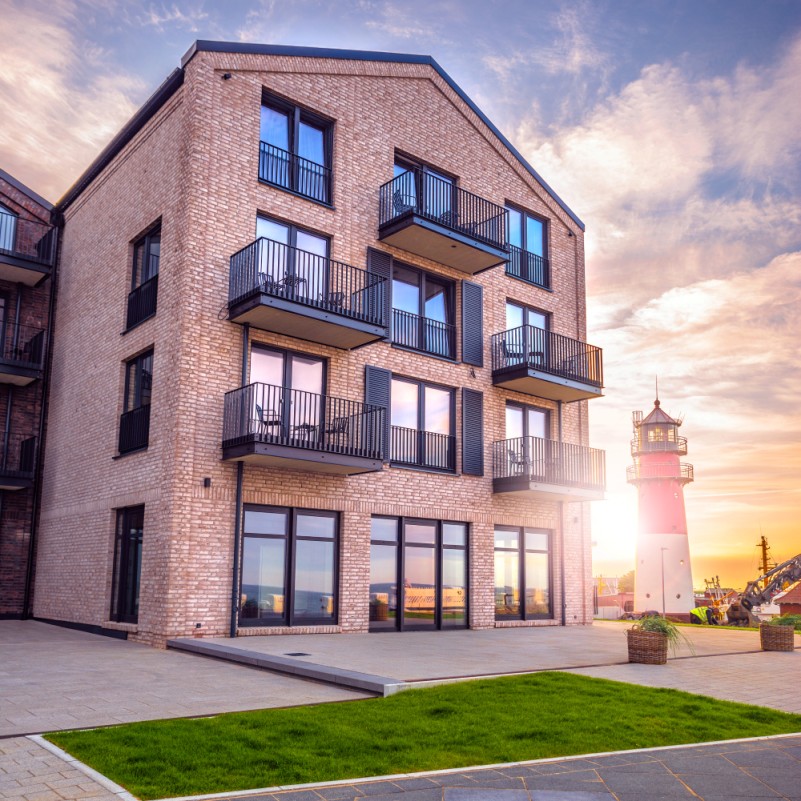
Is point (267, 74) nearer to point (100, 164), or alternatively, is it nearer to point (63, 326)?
point (100, 164)

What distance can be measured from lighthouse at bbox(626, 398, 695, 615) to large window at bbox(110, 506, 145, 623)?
97.0 feet

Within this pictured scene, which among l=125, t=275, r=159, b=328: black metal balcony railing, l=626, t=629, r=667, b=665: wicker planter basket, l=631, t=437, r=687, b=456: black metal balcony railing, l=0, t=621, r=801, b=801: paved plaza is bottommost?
l=0, t=621, r=801, b=801: paved plaza

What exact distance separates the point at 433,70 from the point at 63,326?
1149cm

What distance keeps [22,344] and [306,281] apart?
8.91 metres

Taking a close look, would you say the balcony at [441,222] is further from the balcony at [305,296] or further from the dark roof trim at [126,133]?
the dark roof trim at [126,133]

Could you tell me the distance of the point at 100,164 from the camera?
19703mm

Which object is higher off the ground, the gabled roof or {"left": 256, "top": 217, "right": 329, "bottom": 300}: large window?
the gabled roof

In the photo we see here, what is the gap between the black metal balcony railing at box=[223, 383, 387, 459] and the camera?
14.7 m

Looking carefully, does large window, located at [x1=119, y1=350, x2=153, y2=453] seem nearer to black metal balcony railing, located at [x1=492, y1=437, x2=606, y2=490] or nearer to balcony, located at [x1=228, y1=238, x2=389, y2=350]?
balcony, located at [x1=228, y1=238, x2=389, y2=350]

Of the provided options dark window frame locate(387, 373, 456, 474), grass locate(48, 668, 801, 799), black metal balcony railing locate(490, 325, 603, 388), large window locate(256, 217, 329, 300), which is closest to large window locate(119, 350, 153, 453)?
large window locate(256, 217, 329, 300)

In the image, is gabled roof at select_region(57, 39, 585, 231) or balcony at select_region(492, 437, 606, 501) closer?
gabled roof at select_region(57, 39, 585, 231)

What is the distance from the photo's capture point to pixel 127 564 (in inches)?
627

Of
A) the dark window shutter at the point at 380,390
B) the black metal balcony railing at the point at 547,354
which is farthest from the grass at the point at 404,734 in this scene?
the black metal balcony railing at the point at 547,354

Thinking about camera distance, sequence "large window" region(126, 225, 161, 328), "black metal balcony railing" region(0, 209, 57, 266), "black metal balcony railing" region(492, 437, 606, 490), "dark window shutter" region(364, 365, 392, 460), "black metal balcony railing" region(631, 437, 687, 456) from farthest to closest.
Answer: "black metal balcony railing" region(631, 437, 687, 456) < "black metal balcony railing" region(0, 209, 57, 266) < "black metal balcony railing" region(492, 437, 606, 490) < "dark window shutter" region(364, 365, 392, 460) < "large window" region(126, 225, 161, 328)
